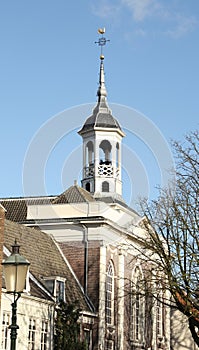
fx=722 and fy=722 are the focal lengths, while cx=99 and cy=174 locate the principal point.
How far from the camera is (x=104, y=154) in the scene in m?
45.2

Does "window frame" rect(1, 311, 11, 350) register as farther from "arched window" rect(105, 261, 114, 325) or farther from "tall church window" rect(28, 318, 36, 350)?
"arched window" rect(105, 261, 114, 325)

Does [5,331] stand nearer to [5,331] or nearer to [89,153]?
[5,331]

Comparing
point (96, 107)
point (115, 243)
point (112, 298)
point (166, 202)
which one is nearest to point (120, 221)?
point (115, 243)

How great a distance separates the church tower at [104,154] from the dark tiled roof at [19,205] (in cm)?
299

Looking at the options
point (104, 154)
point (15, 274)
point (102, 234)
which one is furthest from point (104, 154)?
point (15, 274)

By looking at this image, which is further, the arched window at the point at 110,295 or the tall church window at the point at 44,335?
the arched window at the point at 110,295

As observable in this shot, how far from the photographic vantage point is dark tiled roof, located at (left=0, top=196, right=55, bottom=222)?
4138 cm

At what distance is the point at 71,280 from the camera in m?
37.8

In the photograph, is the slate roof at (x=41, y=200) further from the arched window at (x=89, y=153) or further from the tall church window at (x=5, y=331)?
the tall church window at (x=5, y=331)

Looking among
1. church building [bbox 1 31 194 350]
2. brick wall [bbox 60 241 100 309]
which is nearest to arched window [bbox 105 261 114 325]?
church building [bbox 1 31 194 350]

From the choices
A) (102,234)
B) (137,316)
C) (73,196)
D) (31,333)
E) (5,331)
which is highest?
(73,196)

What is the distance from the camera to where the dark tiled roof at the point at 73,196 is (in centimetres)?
4050

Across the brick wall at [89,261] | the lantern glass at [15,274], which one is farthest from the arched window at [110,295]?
the lantern glass at [15,274]

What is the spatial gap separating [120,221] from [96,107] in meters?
9.18
